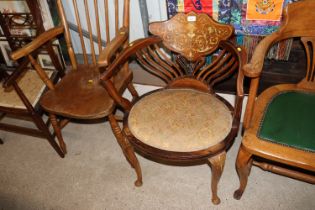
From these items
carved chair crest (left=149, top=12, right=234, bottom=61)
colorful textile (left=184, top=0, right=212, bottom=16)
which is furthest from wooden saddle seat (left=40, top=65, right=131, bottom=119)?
colorful textile (left=184, top=0, right=212, bottom=16)

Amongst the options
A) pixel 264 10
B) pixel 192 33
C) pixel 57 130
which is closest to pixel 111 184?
pixel 57 130

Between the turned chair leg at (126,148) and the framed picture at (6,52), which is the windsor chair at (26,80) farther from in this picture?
the turned chair leg at (126,148)

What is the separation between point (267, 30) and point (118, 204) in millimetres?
1337

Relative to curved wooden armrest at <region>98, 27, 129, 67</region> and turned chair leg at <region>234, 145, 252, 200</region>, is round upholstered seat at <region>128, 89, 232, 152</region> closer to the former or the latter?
turned chair leg at <region>234, 145, 252, 200</region>

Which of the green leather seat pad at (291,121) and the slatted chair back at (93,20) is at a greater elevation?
the slatted chair back at (93,20)

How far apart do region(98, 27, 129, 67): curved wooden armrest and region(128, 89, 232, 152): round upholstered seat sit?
303 millimetres

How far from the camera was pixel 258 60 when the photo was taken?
40.1 inches

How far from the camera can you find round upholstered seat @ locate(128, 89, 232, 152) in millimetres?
1139

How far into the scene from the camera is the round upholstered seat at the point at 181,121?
1.14m

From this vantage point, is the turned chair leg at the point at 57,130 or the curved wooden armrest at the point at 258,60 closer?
the curved wooden armrest at the point at 258,60

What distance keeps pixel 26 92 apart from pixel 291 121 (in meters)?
1.59

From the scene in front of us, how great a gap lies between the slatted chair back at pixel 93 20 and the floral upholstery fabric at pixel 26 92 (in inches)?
11.1

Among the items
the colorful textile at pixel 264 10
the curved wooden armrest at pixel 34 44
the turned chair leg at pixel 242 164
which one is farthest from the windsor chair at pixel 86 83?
the colorful textile at pixel 264 10

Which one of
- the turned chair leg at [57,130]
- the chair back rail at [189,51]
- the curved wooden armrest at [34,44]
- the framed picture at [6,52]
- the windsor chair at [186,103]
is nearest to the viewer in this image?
the windsor chair at [186,103]
